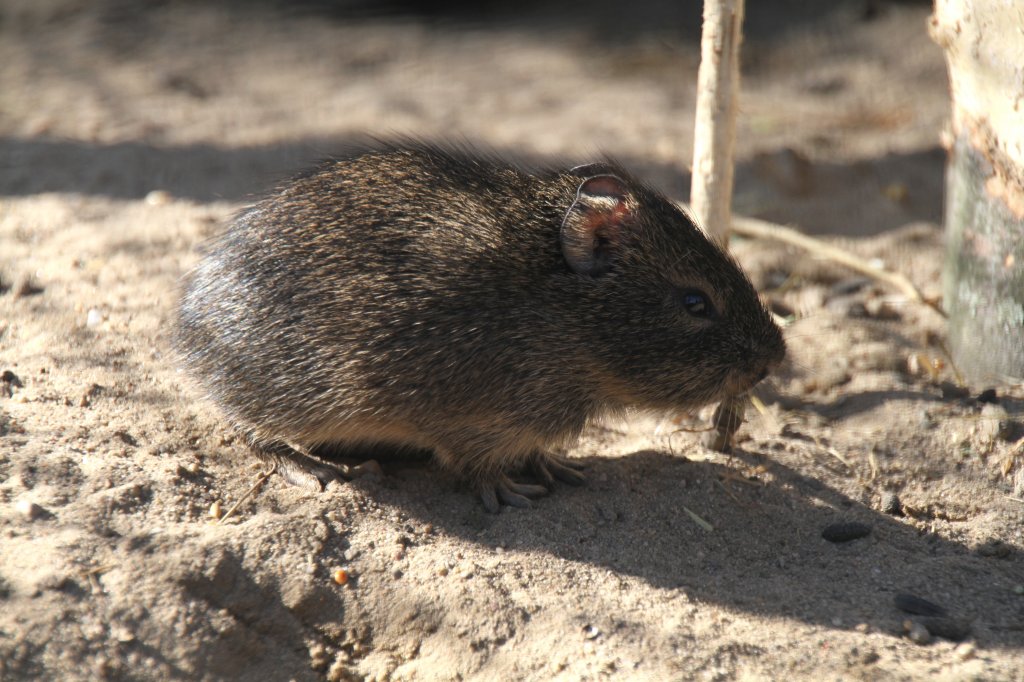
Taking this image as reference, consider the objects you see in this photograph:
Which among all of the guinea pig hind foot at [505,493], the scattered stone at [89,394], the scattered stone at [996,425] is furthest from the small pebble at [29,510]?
the scattered stone at [996,425]

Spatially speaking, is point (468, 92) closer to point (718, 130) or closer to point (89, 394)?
point (718, 130)

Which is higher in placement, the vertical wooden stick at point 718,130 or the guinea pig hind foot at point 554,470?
the vertical wooden stick at point 718,130

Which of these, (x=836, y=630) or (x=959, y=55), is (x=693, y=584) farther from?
(x=959, y=55)

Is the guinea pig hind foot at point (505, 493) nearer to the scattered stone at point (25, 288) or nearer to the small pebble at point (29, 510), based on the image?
the small pebble at point (29, 510)

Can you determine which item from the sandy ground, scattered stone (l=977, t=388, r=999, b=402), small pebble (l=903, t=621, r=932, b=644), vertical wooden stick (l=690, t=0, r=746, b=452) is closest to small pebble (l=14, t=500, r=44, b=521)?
the sandy ground

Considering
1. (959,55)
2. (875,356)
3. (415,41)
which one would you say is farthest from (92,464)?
(415,41)

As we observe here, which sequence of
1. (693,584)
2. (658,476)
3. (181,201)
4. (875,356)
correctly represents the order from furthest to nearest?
(181,201)
(875,356)
(658,476)
(693,584)
